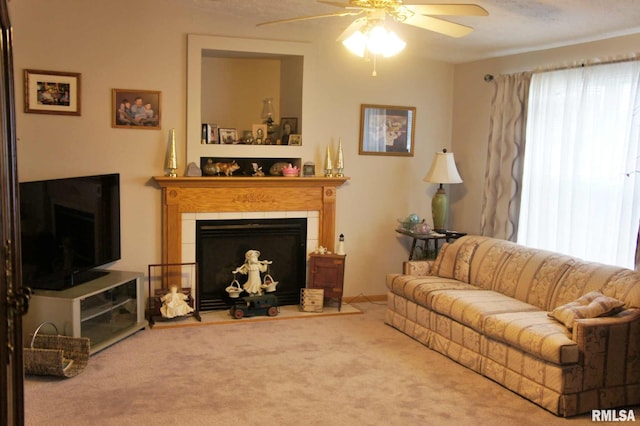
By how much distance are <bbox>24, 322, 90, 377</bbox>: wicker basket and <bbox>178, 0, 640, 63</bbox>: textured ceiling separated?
108 inches

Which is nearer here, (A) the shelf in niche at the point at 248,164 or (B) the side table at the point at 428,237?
(A) the shelf in niche at the point at 248,164

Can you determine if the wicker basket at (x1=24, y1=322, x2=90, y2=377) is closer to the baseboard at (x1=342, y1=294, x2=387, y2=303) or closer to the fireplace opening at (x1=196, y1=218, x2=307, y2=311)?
the fireplace opening at (x1=196, y1=218, x2=307, y2=311)

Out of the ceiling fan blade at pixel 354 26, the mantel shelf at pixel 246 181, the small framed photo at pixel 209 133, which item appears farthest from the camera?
the small framed photo at pixel 209 133

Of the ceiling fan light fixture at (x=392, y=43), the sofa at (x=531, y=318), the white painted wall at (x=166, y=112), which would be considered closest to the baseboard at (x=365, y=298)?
the white painted wall at (x=166, y=112)

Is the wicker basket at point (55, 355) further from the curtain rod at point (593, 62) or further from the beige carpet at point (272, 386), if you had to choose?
the curtain rod at point (593, 62)

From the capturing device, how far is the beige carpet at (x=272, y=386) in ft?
11.6

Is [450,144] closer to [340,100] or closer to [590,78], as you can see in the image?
[340,100]

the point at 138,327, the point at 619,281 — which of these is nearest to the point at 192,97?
the point at 138,327

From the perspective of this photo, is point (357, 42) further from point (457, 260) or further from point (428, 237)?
Answer: point (428, 237)

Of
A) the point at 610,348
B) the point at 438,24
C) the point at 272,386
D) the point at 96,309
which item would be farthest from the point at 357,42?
the point at 96,309

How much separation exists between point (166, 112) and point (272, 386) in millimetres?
2566

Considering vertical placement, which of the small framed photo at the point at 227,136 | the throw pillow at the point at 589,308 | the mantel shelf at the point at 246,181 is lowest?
the throw pillow at the point at 589,308

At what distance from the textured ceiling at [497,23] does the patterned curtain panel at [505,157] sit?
35 cm

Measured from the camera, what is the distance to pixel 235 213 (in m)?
5.63
